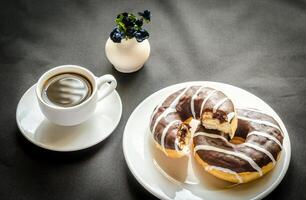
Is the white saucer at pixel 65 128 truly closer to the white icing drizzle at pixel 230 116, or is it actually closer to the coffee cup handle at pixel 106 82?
the coffee cup handle at pixel 106 82

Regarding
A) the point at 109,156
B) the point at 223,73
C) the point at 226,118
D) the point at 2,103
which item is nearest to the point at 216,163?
the point at 226,118

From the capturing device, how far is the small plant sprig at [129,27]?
1.05 meters

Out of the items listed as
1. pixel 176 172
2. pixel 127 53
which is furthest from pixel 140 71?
pixel 176 172

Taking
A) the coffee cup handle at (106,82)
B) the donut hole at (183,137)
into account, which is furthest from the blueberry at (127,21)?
the donut hole at (183,137)

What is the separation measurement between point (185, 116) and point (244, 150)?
6.3 inches

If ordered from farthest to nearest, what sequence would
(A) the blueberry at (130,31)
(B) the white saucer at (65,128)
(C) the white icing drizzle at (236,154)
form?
1. (A) the blueberry at (130,31)
2. (B) the white saucer at (65,128)
3. (C) the white icing drizzle at (236,154)

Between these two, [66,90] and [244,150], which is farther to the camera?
[66,90]

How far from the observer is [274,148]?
0.88m

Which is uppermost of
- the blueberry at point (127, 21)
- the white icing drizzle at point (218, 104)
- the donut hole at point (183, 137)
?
the blueberry at point (127, 21)

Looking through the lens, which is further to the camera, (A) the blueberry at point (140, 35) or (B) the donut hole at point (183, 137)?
(A) the blueberry at point (140, 35)

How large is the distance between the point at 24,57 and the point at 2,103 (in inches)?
6.6

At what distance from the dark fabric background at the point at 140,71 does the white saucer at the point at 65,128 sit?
0.03 m

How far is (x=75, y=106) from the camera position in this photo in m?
0.93

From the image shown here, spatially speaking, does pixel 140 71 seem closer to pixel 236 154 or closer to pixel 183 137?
pixel 183 137
